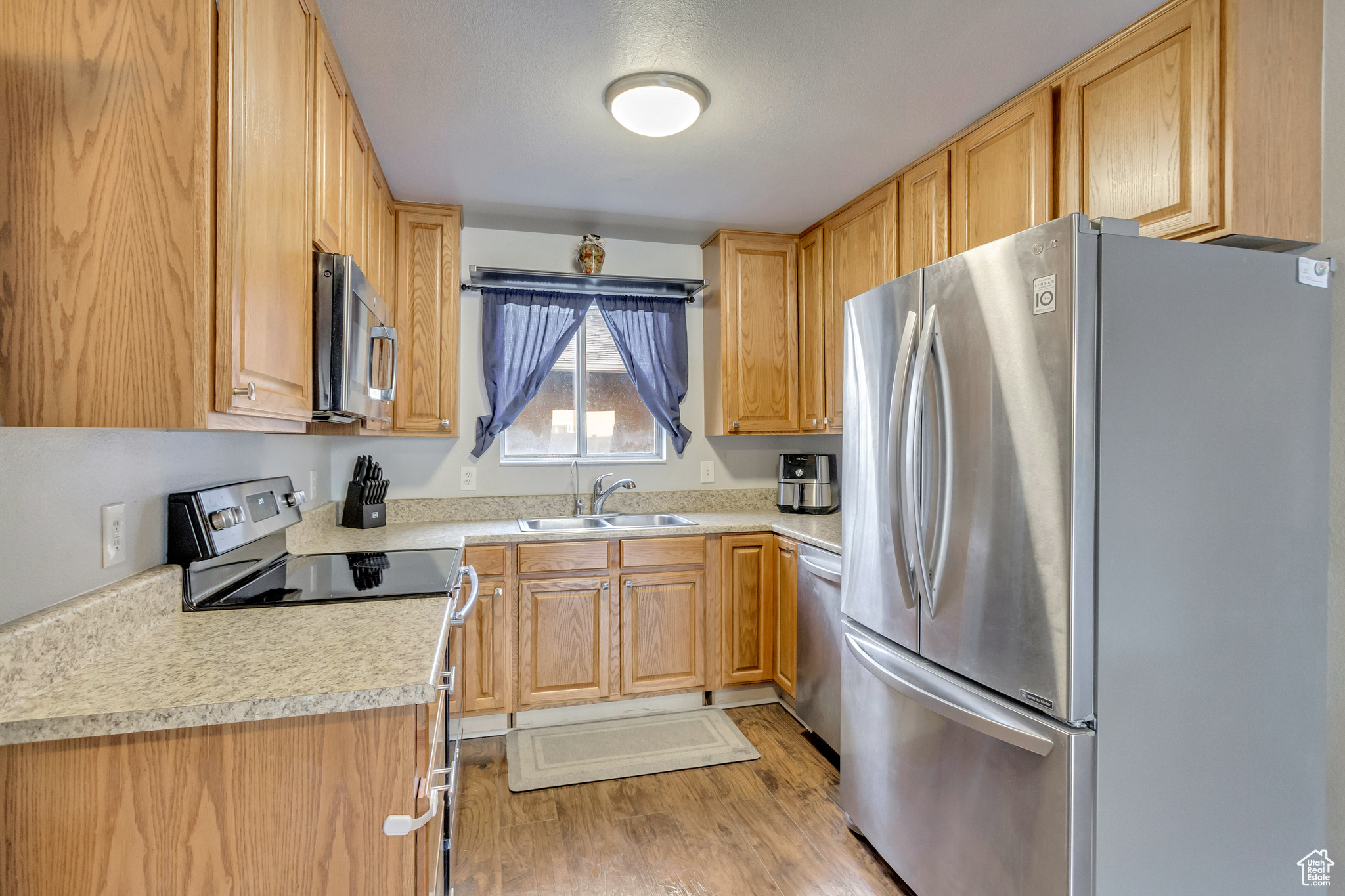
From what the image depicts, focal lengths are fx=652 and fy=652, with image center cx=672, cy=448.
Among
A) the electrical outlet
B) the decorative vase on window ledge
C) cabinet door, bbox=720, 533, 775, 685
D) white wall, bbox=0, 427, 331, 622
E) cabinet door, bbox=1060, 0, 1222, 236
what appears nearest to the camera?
white wall, bbox=0, 427, 331, 622

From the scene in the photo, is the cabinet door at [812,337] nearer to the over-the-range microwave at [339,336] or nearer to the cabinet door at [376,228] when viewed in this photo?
the cabinet door at [376,228]

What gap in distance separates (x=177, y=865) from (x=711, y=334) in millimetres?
2900

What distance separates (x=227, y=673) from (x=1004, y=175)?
Result: 7.70 feet

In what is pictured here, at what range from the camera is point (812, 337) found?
10.6 feet

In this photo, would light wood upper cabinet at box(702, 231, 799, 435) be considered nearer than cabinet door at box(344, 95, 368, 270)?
No

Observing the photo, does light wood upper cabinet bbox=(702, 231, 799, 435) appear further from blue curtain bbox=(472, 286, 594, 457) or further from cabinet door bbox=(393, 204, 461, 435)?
cabinet door bbox=(393, 204, 461, 435)

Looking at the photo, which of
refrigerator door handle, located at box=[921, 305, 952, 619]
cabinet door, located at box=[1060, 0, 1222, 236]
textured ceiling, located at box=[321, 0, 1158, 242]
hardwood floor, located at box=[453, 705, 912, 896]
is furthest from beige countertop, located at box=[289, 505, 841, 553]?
textured ceiling, located at box=[321, 0, 1158, 242]

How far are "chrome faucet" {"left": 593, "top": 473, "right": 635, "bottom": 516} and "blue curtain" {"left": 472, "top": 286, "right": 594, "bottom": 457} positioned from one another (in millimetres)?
531

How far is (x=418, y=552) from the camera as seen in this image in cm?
217

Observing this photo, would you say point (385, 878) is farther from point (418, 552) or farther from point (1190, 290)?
point (1190, 290)

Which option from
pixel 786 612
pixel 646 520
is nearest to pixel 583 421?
pixel 646 520

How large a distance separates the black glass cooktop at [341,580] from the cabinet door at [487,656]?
542mm

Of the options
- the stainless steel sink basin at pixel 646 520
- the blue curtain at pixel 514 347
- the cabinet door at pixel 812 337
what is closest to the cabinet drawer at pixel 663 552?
the stainless steel sink basin at pixel 646 520

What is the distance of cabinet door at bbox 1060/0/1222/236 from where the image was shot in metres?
1.46
